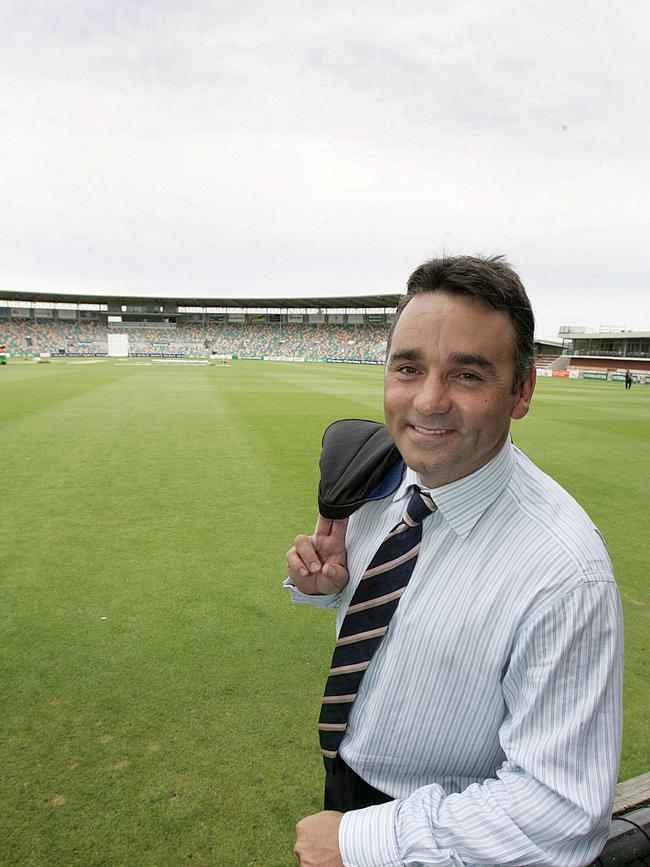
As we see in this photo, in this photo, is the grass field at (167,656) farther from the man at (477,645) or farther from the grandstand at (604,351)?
the grandstand at (604,351)

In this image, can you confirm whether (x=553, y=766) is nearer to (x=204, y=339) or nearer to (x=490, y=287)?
(x=490, y=287)

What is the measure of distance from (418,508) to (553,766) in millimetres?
630

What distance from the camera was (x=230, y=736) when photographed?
3084 millimetres

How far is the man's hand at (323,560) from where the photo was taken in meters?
1.74

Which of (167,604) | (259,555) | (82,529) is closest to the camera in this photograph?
(167,604)

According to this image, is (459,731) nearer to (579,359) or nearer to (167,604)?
(167,604)

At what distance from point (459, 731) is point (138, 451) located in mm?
10183

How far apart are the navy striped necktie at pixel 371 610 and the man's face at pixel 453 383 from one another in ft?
0.47

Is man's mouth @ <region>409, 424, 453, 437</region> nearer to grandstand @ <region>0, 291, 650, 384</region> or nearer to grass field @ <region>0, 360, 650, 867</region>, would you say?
grass field @ <region>0, 360, 650, 867</region>

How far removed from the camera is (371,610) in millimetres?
1487

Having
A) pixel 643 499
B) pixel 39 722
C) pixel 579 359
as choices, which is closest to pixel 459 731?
pixel 39 722

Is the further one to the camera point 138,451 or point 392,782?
point 138,451

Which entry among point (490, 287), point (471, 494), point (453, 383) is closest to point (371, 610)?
point (471, 494)

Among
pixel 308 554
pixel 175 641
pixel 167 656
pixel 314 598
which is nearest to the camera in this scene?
pixel 308 554
